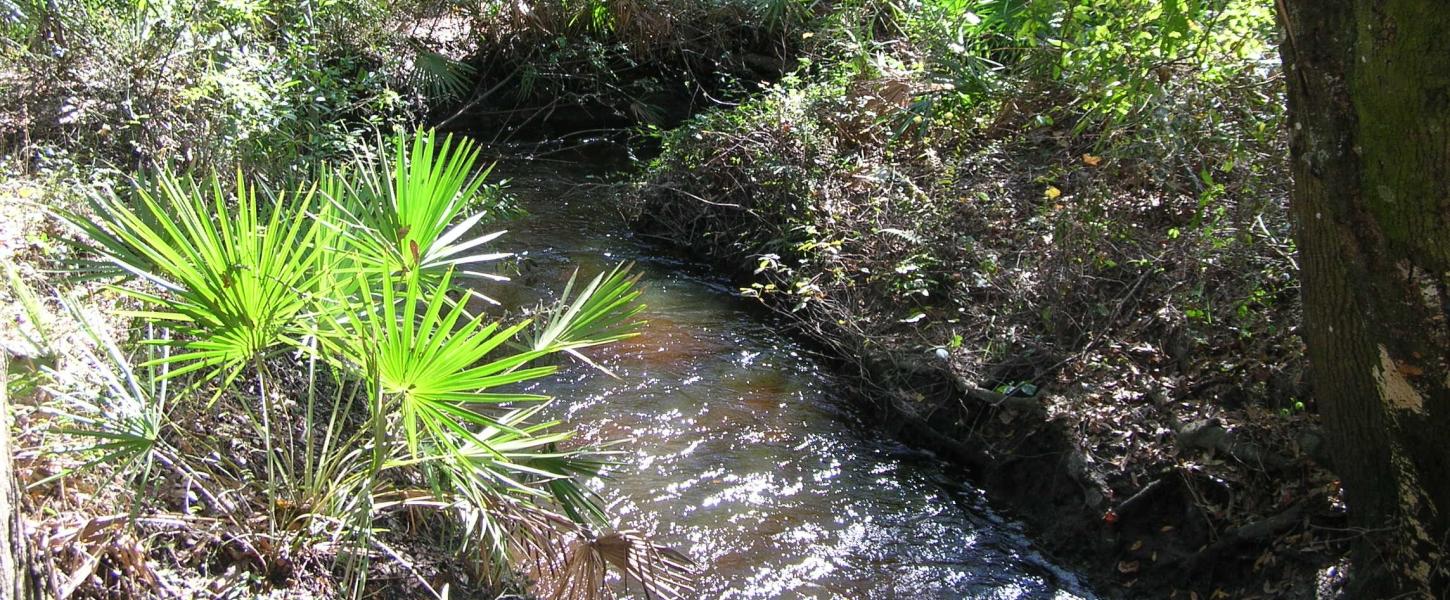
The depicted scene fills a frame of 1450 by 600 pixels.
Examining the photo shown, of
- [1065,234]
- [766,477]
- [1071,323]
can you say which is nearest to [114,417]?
[766,477]

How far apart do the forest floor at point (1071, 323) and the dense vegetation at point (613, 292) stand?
0.02m

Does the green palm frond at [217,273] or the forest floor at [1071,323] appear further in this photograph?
the forest floor at [1071,323]

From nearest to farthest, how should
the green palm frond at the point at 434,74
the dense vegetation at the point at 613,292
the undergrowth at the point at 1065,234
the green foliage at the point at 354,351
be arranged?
the green foliage at the point at 354,351, the dense vegetation at the point at 613,292, the undergrowth at the point at 1065,234, the green palm frond at the point at 434,74

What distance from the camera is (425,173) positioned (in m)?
3.55

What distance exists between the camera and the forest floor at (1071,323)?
4.29 meters

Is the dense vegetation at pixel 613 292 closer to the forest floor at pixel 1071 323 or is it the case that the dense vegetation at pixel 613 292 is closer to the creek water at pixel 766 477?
the forest floor at pixel 1071 323

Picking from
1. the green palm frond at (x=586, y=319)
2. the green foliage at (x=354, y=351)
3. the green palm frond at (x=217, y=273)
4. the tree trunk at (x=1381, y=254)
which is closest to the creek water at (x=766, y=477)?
the green foliage at (x=354, y=351)

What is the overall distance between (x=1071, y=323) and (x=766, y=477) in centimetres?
180

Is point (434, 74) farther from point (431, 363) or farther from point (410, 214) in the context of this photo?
point (431, 363)

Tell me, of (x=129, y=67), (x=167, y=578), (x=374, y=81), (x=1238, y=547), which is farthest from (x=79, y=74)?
(x=1238, y=547)

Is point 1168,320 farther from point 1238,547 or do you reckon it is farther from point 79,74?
point 79,74

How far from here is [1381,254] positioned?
3037mm

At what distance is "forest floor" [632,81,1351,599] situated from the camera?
4.29 metres

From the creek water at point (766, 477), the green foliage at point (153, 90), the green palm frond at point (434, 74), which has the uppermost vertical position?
the green palm frond at point (434, 74)
